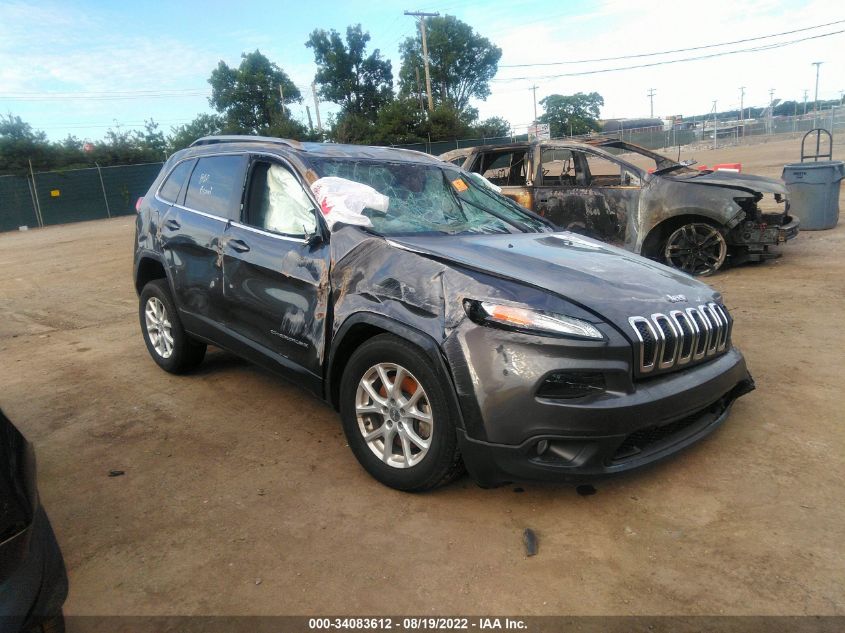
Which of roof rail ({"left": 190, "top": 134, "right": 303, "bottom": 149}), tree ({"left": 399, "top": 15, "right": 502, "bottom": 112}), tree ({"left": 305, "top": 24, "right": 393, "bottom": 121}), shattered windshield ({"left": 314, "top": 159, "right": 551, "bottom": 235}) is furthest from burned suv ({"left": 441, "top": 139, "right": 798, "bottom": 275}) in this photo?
tree ({"left": 399, "top": 15, "right": 502, "bottom": 112})

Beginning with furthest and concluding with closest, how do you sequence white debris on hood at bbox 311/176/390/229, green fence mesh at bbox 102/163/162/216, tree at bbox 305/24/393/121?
1. tree at bbox 305/24/393/121
2. green fence mesh at bbox 102/163/162/216
3. white debris on hood at bbox 311/176/390/229

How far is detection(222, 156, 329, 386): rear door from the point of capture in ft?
11.0

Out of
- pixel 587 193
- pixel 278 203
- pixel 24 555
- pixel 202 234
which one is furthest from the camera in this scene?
pixel 587 193

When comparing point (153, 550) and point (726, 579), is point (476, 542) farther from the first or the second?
point (153, 550)

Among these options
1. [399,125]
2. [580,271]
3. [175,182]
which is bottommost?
[580,271]

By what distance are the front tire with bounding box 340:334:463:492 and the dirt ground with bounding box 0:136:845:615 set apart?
164mm

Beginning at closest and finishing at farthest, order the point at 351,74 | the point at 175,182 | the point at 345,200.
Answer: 1. the point at 345,200
2. the point at 175,182
3. the point at 351,74

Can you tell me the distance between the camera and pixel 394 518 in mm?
2869

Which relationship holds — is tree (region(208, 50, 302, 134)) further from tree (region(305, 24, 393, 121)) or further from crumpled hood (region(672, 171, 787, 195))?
crumpled hood (region(672, 171, 787, 195))

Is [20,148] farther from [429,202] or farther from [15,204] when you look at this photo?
[429,202]

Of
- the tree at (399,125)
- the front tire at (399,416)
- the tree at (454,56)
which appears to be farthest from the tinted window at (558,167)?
the tree at (454,56)

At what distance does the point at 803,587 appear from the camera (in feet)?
7.58

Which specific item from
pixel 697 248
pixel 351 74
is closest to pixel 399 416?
pixel 697 248

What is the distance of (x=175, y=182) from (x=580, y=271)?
327 centimetres
